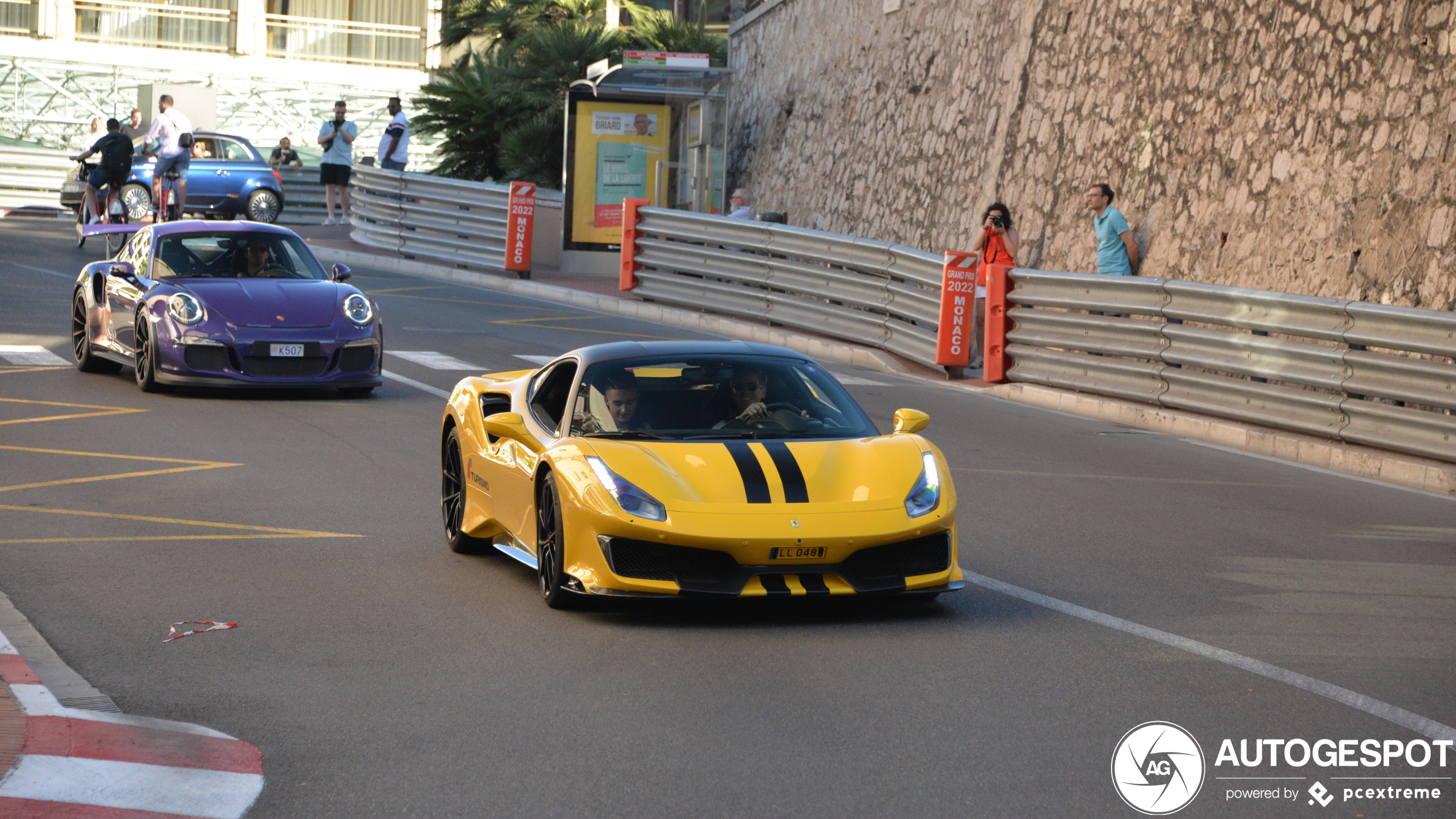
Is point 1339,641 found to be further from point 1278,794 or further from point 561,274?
point 561,274

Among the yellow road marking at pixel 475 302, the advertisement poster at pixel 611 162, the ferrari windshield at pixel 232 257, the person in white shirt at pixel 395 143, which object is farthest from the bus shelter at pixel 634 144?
the ferrari windshield at pixel 232 257

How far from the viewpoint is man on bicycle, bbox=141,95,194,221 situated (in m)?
28.7

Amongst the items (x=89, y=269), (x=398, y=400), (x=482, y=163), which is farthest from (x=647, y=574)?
(x=482, y=163)

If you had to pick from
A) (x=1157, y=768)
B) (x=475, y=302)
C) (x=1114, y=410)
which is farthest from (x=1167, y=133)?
(x=1157, y=768)

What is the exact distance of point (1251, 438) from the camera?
1318 centimetres

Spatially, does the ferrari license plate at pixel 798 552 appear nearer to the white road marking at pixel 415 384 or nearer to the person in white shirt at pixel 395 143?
the white road marking at pixel 415 384

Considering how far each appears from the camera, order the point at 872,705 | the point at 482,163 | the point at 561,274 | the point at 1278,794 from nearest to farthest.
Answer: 1. the point at 1278,794
2. the point at 872,705
3. the point at 561,274
4. the point at 482,163

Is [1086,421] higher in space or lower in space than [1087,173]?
lower

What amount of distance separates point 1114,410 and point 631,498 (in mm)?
8827

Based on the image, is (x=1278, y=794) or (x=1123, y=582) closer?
(x=1278, y=794)

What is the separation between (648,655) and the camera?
6383mm

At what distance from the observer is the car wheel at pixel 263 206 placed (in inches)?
1339

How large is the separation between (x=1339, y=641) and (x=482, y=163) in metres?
32.7

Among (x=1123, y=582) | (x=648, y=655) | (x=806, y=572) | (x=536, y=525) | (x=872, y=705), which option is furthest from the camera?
(x=1123, y=582)
